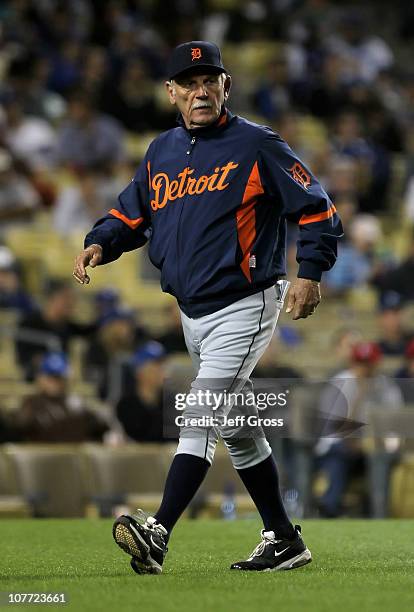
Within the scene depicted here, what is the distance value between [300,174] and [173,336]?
26.5 feet

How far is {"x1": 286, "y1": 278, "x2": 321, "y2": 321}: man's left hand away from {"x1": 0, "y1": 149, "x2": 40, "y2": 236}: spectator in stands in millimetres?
10051

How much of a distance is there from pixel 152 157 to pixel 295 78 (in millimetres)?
15127

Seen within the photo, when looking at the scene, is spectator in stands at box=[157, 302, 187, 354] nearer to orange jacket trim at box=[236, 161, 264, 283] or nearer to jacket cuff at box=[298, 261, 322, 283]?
orange jacket trim at box=[236, 161, 264, 283]

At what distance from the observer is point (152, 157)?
6.01 meters

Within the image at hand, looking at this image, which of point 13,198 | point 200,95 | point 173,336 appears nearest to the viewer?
point 200,95

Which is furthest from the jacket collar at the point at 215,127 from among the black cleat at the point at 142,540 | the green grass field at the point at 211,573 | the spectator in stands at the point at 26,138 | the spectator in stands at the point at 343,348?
the spectator in stands at the point at 26,138

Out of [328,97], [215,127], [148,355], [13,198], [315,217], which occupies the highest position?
[328,97]

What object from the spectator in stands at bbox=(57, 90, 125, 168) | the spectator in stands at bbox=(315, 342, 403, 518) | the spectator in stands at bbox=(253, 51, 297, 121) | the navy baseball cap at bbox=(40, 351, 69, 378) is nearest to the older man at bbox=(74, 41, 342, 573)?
the spectator in stands at bbox=(315, 342, 403, 518)

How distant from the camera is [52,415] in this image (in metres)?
11.4

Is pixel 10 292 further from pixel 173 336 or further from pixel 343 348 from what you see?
pixel 343 348

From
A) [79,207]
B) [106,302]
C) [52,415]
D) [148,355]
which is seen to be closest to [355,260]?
[79,207]

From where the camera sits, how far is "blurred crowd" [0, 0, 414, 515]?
11.6 m

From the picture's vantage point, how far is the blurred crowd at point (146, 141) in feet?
38.2

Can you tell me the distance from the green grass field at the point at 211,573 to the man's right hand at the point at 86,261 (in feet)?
3.80
